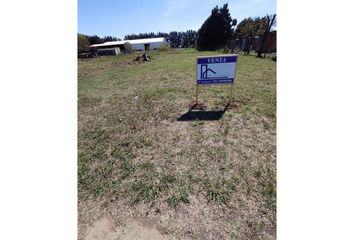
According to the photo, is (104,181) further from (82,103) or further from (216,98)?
(82,103)

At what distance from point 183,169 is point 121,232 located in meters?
1.03

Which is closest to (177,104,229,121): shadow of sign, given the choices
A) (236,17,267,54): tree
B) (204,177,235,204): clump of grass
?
(204,177,235,204): clump of grass

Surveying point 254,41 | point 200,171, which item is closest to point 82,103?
point 200,171

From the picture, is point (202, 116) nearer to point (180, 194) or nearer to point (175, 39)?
point (180, 194)

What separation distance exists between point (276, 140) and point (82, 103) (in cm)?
514

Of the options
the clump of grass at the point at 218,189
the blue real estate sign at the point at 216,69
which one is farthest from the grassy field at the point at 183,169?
the blue real estate sign at the point at 216,69

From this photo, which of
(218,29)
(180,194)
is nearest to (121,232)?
(180,194)

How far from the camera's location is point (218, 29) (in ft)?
96.5

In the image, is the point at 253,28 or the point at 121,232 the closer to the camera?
the point at 121,232

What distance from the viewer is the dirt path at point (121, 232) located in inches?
65.6

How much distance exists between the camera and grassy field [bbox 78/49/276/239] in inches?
70.9

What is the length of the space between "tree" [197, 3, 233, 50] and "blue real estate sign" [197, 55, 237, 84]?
29.0 meters

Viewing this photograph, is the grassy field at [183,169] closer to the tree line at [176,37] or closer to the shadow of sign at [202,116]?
the shadow of sign at [202,116]
